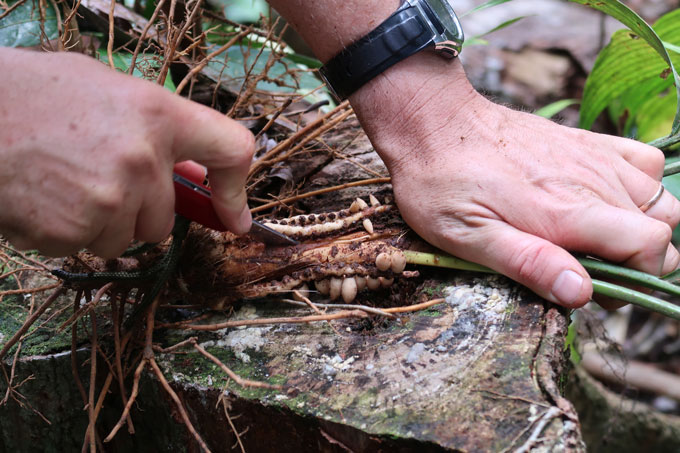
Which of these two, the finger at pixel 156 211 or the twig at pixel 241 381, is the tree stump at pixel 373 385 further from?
the finger at pixel 156 211

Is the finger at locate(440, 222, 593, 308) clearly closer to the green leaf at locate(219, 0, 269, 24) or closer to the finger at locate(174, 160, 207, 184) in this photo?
the finger at locate(174, 160, 207, 184)

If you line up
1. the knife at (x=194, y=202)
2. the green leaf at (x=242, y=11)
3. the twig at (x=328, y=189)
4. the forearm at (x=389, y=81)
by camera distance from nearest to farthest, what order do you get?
the knife at (x=194, y=202) → the forearm at (x=389, y=81) → the twig at (x=328, y=189) → the green leaf at (x=242, y=11)

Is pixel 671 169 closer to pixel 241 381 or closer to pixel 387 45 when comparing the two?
pixel 387 45

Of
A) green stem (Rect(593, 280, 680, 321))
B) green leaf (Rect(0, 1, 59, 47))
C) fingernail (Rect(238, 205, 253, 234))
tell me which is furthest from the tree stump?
green leaf (Rect(0, 1, 59, 47))

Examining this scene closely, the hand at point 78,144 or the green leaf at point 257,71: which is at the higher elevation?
the hand at point 78,144

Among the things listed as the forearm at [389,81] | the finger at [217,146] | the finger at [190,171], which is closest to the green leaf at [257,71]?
the forearm at [389,81]

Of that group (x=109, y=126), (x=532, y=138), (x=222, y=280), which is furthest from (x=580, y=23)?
(x=109, y=126)
